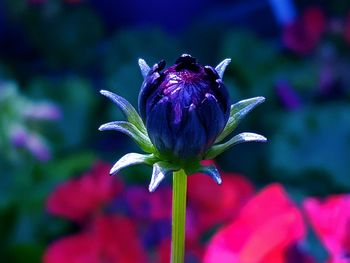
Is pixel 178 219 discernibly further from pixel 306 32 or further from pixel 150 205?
pixel 306 32

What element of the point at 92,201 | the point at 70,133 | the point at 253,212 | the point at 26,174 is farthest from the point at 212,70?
the point at 70,133

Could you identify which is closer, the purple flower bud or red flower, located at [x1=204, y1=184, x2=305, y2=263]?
the purple flower bud

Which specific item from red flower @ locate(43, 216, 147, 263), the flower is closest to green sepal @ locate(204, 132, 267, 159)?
the flower

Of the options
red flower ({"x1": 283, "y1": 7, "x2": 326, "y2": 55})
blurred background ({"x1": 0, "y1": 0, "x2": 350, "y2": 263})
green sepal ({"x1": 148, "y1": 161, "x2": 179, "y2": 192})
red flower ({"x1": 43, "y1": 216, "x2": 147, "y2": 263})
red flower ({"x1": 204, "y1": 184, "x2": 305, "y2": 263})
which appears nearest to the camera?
green sepal ({"x1": 148, "y1": 161, "x2": 179, "y2": 192})

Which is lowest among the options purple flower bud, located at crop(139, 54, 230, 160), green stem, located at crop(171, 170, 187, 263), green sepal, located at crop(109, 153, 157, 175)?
green stem, located at crop(171, 170, 187, 263)

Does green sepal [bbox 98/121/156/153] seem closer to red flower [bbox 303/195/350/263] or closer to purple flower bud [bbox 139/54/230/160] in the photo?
purple flower bud [bbox 139/54/230/160]

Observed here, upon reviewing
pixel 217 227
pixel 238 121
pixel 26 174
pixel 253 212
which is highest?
pixel 238 121

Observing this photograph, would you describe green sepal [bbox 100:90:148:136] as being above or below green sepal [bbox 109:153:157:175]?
above

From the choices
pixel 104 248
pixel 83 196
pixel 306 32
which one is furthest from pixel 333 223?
pixel 306 32

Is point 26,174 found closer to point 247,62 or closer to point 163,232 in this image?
point 163,232
